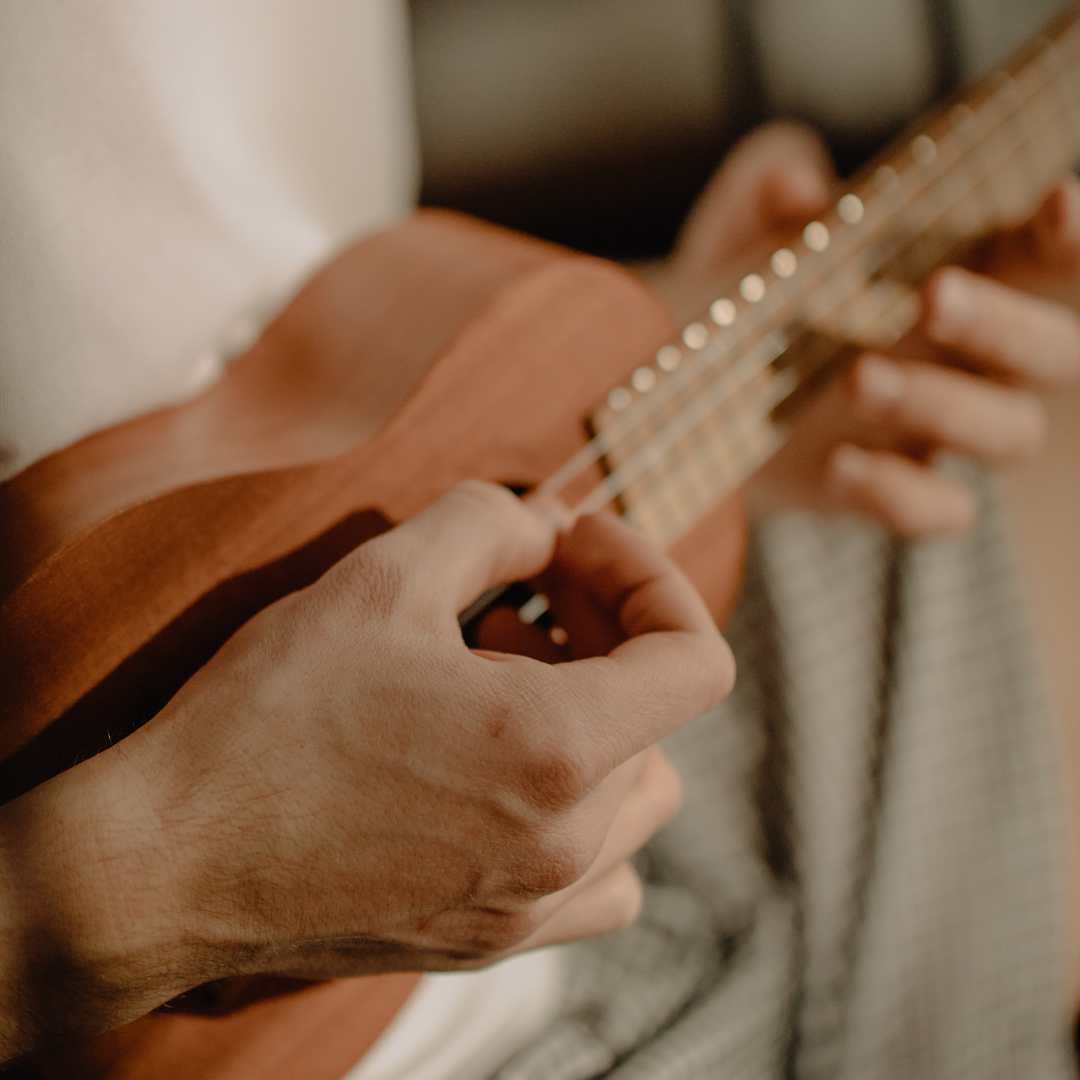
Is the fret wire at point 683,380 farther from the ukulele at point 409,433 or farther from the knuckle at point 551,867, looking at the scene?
the knuckle at point 551,867

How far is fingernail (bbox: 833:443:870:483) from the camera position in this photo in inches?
31.0

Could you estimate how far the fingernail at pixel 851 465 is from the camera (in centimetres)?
79

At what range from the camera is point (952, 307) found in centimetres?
70

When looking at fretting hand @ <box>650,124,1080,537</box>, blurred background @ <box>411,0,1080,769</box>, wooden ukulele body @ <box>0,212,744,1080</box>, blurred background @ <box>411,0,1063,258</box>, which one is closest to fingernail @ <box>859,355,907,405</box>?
fretting hand @ <box>650,124,1080,537</box>

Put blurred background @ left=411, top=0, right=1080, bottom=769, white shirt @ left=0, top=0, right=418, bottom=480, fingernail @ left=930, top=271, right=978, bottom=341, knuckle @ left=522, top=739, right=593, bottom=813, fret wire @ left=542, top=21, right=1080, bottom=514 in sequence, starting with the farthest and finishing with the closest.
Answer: blurred background @ left=411, top=0, right=1080, bottom=769 → fingernail @ left=930, top=271, right=978, bottom=341 → fret wire @ left=542, top=21, right=1080, bottom=514 → white shirt @ left=0, top=0, right=418, bottom=480 → knuckle @ left=522, top=739, right=593, bottom=813

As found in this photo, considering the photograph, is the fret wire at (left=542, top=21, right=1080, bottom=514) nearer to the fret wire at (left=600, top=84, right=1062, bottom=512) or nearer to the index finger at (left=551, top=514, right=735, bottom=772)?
the fret wire at (left=600, top=84, right=1062, bottom=512)

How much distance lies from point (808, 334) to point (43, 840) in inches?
25.3

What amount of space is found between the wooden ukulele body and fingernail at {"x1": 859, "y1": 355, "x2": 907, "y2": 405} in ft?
0.61

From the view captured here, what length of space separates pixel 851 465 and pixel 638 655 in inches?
Result: 20.4

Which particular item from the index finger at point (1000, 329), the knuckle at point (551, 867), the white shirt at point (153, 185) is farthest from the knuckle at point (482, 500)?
the index finger at point (1000, 329)

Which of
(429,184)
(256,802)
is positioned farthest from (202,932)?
(429,184)

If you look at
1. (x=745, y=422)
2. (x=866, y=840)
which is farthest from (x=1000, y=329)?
(x=866, y=840)

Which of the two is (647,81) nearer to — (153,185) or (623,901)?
(153,185)

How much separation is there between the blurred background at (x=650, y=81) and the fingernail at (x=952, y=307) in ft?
1.64
